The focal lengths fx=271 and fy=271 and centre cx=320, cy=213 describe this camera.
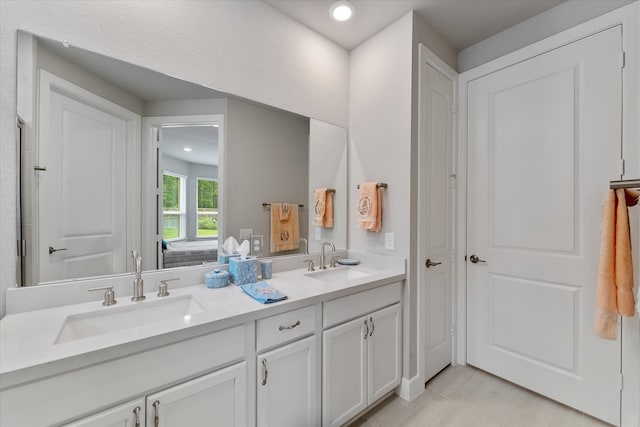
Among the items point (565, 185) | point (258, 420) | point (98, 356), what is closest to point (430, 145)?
point (565, 185)

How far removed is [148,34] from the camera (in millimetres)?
1388

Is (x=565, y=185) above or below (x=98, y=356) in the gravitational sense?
above

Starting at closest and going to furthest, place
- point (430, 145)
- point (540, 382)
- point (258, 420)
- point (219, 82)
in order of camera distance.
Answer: point (258, 420), point (219, 82), point (540, 382), point (430, 145)

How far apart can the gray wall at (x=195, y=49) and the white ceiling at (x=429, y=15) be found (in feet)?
0.35

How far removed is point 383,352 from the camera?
1.75 metres

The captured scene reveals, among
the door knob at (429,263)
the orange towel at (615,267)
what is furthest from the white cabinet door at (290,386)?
the orange towel at (615,267)

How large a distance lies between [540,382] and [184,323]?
2355 mm

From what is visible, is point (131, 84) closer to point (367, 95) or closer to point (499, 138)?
point (367, 95)

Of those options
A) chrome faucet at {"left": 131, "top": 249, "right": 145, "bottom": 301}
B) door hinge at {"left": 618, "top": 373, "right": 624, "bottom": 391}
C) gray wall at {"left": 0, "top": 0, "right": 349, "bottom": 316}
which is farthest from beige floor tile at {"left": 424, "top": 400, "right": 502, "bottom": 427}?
gray wall at {"left": 0, "top": 0, "right": 349, "bottom": 316}

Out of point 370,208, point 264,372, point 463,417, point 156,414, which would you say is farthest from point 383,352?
point 156,414

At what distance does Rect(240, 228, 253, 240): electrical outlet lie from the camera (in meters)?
1.76

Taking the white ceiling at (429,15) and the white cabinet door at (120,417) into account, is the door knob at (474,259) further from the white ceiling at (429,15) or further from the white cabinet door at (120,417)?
the white cabinet door at (120,417)

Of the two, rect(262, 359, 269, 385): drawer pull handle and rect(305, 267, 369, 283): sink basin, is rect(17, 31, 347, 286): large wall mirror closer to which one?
rect(305, 267, 369, 283): sink basin

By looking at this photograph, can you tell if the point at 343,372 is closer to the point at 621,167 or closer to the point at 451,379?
the point at 451,379
